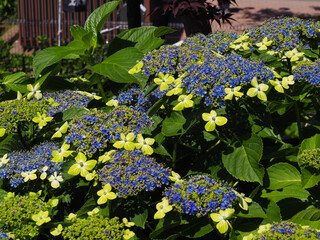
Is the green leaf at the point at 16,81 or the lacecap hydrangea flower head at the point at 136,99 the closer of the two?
the lacecap hydrangea flower head at the point at 136,99

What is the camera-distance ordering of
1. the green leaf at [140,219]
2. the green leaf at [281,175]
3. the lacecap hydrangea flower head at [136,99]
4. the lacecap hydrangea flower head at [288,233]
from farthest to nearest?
1. the lacecap hydrangea flower head at [136,99]
2. the green leaf at [281,175]
3. the green leaf at [140,219]
4. the lacecap hydrangea flower head at [288,233]

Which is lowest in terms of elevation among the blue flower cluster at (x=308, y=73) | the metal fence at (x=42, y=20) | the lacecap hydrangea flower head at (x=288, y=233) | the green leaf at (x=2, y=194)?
the metal fence at (x=42, y=20)

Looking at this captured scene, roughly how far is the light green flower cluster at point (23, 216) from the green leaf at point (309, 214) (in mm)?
1126

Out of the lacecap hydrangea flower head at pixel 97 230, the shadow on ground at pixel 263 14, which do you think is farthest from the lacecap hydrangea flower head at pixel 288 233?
the shadow on ground at pixel 263 14

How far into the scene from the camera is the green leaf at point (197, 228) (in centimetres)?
209

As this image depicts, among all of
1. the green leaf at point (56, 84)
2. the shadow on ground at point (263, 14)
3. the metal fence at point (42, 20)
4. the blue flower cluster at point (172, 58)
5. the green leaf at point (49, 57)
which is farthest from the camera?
the metal fence at point (42, 20)

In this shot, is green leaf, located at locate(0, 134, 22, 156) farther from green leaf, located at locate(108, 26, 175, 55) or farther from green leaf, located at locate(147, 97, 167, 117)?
green leaf, located at locate(108, 26, 175, 55)

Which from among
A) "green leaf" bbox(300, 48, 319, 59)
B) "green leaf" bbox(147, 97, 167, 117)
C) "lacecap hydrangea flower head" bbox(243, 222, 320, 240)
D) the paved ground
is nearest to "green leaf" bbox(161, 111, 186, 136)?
"green leaf" bbox(147, 97, 167, 117)

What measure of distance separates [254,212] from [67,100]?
128 cm

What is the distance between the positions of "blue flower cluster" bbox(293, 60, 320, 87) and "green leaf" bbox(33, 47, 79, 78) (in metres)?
1.41

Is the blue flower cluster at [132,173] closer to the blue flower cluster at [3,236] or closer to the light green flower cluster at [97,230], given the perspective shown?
the light green flower cluster at [97,230]

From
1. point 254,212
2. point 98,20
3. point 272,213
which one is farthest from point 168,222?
point 98,20

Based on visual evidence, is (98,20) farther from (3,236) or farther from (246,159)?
(3,236)

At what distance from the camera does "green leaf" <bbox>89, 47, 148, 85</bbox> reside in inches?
110
